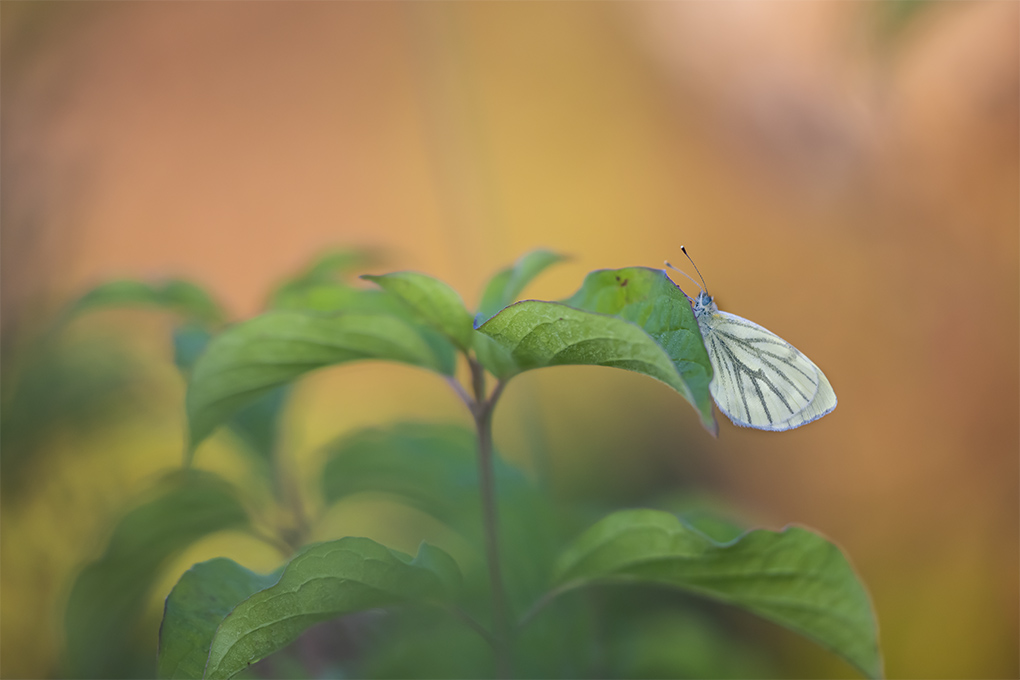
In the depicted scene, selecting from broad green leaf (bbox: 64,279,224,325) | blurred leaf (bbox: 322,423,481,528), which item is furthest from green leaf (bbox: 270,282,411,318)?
blurred leaf (bbox: 322,423,481,528)

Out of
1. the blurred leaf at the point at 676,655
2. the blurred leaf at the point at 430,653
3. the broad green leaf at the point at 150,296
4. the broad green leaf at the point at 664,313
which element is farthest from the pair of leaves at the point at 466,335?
the blurred leaf at the point at 676,655

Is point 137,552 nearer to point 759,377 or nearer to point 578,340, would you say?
point 578,340

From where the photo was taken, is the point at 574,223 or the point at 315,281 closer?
the point at 315,281

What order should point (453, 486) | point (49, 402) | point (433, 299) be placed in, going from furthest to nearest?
1. point (49, 402)
2. point (453, 486)
3. point (433, 299)

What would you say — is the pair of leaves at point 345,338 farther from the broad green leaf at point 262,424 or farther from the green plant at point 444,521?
the broad green leaf at point 262,424

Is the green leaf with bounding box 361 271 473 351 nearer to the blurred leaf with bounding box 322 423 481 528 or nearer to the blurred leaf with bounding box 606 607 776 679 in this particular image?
the blurred leaf with bounding box 322 423 481 528

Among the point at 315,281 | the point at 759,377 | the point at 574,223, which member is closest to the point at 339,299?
the point at 315,281

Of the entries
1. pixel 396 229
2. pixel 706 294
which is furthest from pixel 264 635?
pixel 396 229
